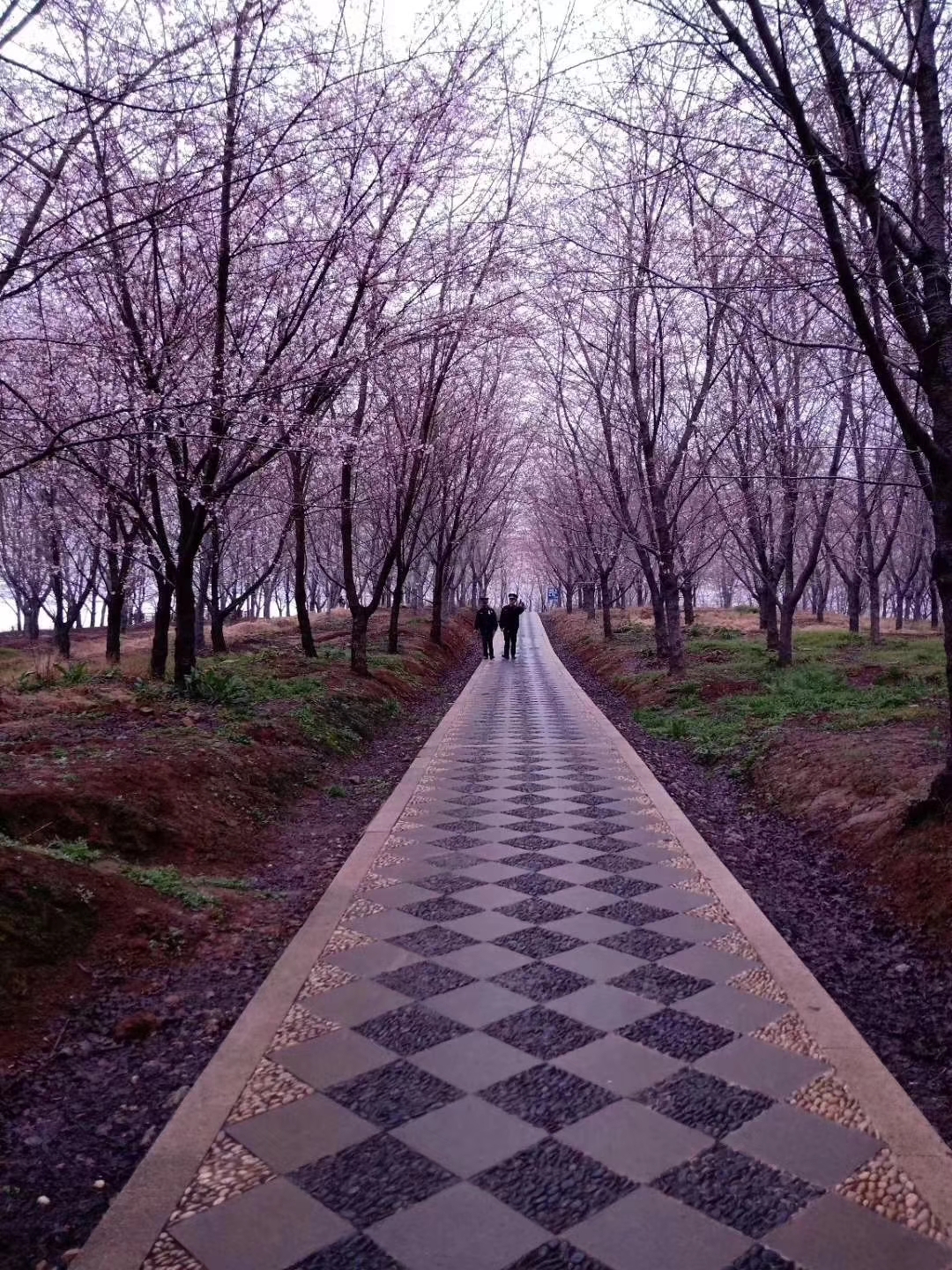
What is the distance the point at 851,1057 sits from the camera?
3.36 meters

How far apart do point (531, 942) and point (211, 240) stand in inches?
329

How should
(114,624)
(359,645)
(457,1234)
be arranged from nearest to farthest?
(457,1234) → (359,645) → (114,624)

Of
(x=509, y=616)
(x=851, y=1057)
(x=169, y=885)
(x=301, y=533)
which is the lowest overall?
(x=851, y=1057)

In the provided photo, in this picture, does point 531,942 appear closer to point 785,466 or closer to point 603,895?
point 603,895

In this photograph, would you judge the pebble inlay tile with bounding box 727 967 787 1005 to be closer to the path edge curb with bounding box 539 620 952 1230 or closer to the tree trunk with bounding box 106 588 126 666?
the path edge curb with bounding box 539 620 952 1230

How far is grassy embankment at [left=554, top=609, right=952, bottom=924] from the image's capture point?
5613 millimetres

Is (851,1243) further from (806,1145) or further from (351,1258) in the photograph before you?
(351,1258)

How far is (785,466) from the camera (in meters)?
13.3

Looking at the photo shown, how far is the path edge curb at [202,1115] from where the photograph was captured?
7.94 feet

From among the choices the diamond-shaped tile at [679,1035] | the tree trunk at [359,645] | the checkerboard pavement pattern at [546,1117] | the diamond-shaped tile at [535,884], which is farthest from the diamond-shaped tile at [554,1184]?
the tree trunk at [359,645]

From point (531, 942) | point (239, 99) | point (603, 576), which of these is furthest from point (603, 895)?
point (603, 576)

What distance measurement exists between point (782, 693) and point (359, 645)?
7.13 metres

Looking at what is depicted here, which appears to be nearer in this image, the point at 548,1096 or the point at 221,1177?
the point at 221,1177

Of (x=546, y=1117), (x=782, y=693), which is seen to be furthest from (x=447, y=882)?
(x=782, y=693)
